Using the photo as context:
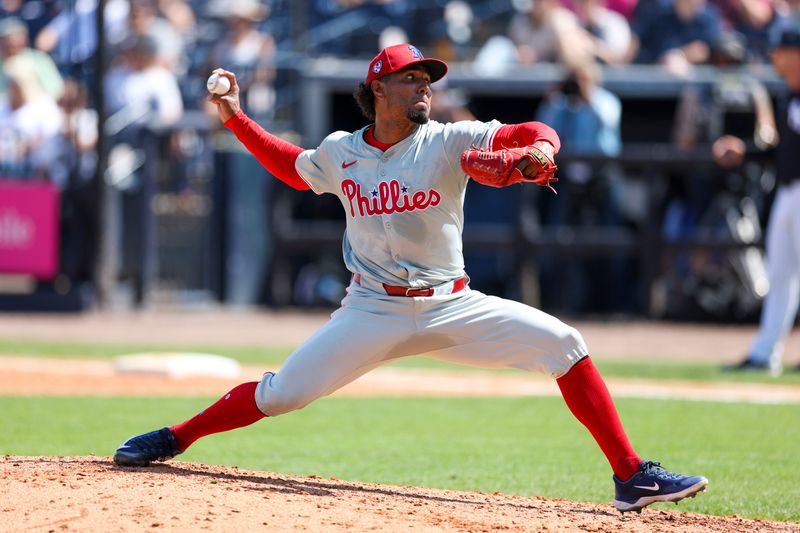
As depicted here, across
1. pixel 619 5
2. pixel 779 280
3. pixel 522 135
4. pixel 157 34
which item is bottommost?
pixel 779 280

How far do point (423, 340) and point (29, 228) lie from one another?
10.4 meters

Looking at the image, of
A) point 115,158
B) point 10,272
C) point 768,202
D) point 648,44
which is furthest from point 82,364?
point 648,44

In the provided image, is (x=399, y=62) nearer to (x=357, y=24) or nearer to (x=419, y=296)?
(x=419, y=296)

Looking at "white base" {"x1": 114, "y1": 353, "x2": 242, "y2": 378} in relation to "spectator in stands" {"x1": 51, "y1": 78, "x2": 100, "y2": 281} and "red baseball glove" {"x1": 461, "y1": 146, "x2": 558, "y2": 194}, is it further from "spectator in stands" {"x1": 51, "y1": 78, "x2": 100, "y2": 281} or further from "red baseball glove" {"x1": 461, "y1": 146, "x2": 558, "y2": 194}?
"red baseball glove" {"x1": 461, "y1": 146, "x2": 558, "y2": 194}

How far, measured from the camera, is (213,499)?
453cm

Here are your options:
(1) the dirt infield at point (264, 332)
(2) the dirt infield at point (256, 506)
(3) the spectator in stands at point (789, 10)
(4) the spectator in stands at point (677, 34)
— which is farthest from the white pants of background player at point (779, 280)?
(3) the spectator in stands at point (789, 10)

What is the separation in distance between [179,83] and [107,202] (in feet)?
7.99

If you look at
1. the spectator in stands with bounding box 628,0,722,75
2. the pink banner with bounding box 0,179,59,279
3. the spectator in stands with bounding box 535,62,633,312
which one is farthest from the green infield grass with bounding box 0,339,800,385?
the spectator in stands with bounding box 628,0,722,75

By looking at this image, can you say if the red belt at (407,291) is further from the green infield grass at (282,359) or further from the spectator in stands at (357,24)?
the spectator in stands at (357,24)

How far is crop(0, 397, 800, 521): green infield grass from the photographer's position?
19.2ft

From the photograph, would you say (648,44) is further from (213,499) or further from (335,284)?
(213,499)

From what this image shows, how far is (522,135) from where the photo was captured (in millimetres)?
4859

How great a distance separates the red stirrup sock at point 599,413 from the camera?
4902 mm

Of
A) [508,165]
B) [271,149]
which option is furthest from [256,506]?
[271,149]
